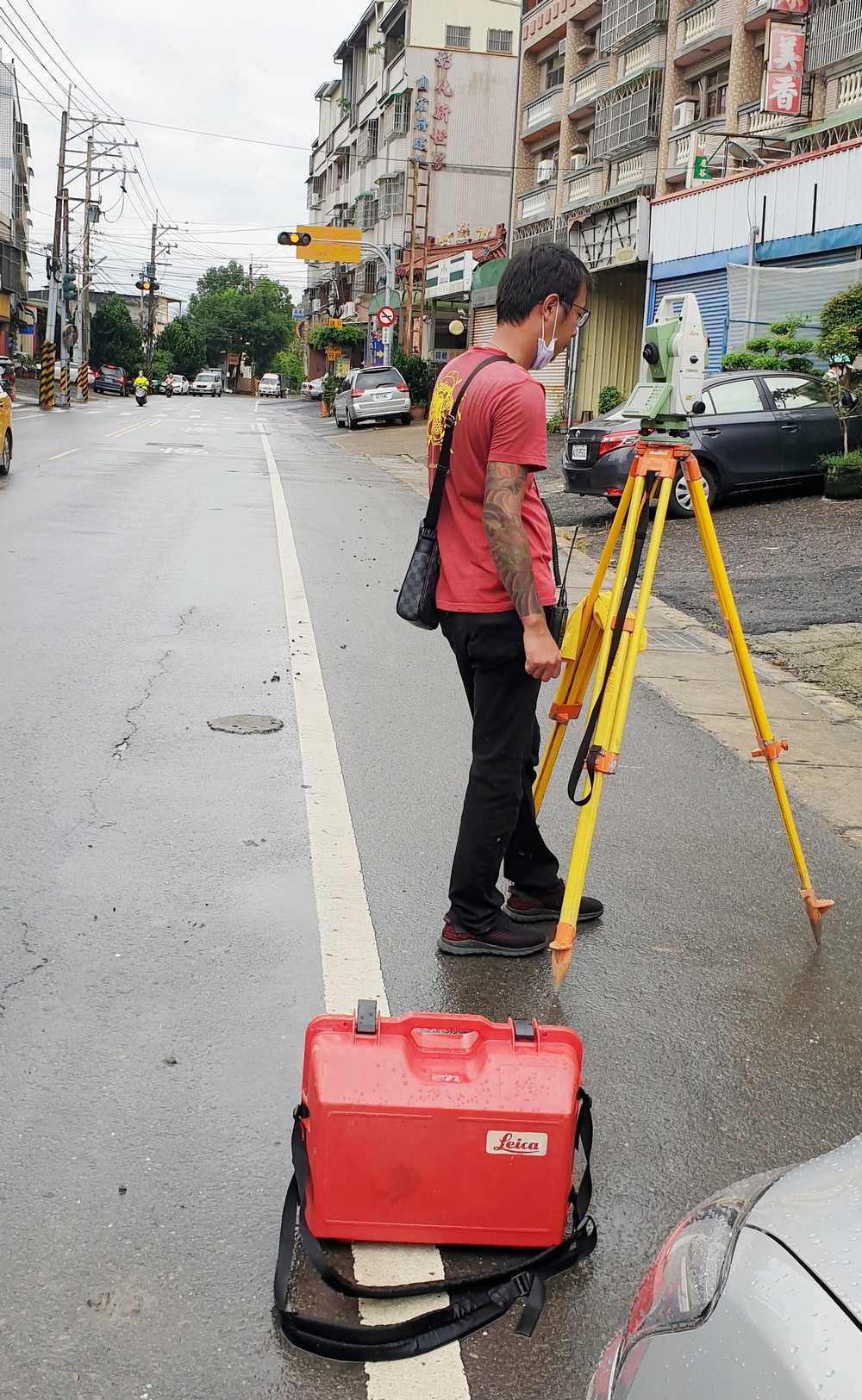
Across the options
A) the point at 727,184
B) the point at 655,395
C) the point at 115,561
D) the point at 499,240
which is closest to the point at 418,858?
the point at 655,395

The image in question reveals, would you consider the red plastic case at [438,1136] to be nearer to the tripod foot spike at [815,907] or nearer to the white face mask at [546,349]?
the tripod foot spike at [815,907]

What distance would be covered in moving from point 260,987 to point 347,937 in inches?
16.9

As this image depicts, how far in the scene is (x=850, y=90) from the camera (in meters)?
23.5

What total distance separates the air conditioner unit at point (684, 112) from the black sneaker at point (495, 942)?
94.1ft

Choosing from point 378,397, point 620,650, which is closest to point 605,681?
point 620,650

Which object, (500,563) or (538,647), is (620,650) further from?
(500,563)

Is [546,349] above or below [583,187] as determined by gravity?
below

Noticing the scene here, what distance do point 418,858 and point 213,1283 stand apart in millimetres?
2444

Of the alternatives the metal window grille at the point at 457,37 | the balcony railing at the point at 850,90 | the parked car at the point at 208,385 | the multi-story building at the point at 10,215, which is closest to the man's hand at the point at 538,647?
the balcony railing at the point at 850,90

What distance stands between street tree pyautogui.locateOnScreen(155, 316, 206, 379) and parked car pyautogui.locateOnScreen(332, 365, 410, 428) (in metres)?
78.8

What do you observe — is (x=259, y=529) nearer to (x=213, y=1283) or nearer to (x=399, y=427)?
(x=213, y=1283)

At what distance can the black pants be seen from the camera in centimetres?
384

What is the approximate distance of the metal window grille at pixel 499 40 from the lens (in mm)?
57438

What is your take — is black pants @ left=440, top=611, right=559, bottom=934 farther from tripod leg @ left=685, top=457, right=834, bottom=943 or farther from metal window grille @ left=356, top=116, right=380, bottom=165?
metal window grille @ left=356, top=116, right=380, bottom=165
